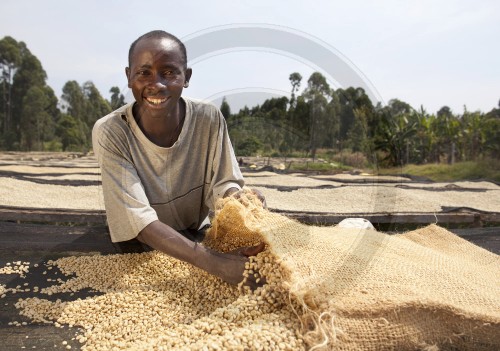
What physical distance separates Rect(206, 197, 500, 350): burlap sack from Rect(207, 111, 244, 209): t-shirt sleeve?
10.5 inches

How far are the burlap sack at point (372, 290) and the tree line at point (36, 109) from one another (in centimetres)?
1995

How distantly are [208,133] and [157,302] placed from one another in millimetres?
867

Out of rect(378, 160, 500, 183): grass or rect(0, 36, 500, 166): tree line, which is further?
rect(378, 160, 500, 183): grass

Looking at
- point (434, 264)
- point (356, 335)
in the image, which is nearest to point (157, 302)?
point (356, 335)

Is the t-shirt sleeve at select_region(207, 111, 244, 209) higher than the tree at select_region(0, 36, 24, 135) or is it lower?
lower

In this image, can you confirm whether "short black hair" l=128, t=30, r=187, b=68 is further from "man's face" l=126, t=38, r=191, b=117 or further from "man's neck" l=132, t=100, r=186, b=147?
"man's neck" l=132, t=100, r=186, b=147

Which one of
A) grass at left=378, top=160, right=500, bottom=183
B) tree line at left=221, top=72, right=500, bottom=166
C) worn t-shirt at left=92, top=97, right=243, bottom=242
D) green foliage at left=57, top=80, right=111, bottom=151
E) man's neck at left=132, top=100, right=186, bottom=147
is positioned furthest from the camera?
green foliage at left=57, top=80, right=111, bottom=151

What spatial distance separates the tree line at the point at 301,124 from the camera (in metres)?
4.85

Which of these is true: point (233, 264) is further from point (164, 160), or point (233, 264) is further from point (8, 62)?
point (8, 62)

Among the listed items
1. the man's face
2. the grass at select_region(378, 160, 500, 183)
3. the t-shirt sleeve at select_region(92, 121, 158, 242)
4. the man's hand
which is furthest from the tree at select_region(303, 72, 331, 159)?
the grass at select_region(378, 160, 500, 183)

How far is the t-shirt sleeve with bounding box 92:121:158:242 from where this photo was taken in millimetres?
1642

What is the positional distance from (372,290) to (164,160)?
1071mm

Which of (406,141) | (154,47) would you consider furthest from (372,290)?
(406,141)

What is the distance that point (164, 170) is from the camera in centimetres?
196
